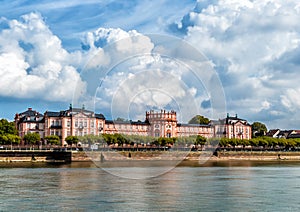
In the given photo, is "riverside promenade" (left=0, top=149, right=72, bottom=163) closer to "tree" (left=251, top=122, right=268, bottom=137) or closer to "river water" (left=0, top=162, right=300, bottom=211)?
"river water" (left=0, top=162, right=300, bottom=211)

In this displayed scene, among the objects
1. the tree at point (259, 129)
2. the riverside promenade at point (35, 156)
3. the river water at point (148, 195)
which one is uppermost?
the tree at point (259, 129)

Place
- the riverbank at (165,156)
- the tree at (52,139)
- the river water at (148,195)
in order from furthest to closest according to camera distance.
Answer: the tree at (52,139), the riverbank at (165,156), the river water at (148,195)

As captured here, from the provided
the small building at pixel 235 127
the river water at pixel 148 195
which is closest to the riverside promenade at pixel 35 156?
the river water at pixel 148 195

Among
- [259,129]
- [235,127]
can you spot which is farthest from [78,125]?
[259,129]

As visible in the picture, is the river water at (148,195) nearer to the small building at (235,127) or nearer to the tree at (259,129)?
the small building at (235,127)

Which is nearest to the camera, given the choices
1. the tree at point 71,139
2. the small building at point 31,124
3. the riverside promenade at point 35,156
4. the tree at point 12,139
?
the riverside promenade at point 35,156

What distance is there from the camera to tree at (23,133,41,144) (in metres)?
103

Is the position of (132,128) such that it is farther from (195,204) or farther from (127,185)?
(195,204)

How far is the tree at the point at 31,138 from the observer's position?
103m

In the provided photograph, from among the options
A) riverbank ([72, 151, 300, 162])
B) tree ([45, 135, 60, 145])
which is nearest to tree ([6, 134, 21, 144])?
tree ([45, 135, 60, 145])

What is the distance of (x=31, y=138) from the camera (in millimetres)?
102875

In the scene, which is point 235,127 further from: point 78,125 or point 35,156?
point 35,156

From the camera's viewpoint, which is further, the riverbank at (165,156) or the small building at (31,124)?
the small building at (31,124)

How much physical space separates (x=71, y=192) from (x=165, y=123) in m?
68.9
